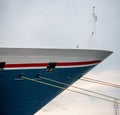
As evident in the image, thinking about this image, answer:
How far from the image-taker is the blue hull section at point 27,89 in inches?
662

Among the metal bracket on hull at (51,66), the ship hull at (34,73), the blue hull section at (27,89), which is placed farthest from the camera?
the metal bracket on hull at (51,66)

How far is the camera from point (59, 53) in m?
17.1

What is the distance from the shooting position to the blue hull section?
55.2 ft

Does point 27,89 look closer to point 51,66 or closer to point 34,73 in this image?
point 34,73

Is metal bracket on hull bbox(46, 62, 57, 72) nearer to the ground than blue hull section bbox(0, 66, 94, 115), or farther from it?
farther from it

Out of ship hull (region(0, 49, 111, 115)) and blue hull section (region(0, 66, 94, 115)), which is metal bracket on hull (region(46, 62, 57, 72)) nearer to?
ship hull (region(0, 49, 111, 115))

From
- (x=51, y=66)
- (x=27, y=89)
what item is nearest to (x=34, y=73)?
(x=51, y=66)

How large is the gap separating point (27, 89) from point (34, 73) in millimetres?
1084

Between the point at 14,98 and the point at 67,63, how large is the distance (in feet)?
10.6

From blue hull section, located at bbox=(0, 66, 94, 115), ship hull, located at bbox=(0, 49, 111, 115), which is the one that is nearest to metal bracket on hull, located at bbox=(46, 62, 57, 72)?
ship hull, located at bbox=(0, 49, 111, 115)

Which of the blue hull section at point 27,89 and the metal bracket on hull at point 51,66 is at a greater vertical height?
the metal bracket on hull at point 51,66

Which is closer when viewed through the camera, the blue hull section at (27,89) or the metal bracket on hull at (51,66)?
the blue hull section at (27,89)

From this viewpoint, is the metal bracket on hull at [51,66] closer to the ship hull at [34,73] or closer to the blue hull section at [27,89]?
the ship hull at [34,73]

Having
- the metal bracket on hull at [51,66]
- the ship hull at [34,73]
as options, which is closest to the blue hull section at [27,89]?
the ship hull at [34,73]
